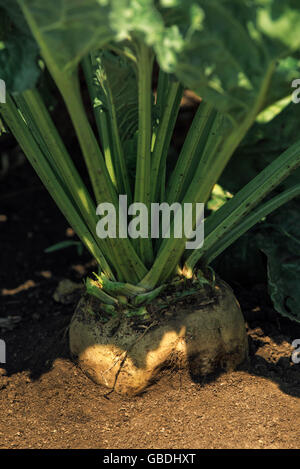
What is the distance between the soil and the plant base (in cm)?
4

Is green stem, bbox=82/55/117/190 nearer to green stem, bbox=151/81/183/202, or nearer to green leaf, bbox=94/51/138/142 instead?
green leaf, bbox=94/51/138/142

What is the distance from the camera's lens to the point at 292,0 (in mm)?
1198

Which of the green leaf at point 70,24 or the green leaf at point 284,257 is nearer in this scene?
the green leaf at point 70,24

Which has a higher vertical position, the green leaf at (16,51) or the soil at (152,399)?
the green leaf at (16,51)

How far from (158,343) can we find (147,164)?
1.84 ft

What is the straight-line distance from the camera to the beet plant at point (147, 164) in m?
1.29

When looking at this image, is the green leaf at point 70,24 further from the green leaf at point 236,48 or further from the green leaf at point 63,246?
the green leaf at point 63,246

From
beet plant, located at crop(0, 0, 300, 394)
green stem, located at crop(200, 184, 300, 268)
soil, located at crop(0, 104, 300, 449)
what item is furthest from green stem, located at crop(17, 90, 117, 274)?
soil, located at crop(0, 104, 300, 449)

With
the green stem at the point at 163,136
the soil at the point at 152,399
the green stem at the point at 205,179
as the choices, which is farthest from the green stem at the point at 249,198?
the soil at the point at 152,399

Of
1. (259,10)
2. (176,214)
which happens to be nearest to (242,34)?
(259,10)

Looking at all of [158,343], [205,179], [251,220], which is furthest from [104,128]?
[158,343]

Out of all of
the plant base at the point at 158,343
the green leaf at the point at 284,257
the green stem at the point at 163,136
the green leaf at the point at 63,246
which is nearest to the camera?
the green stem at the point at 163,136

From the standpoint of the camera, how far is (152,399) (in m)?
1.83
